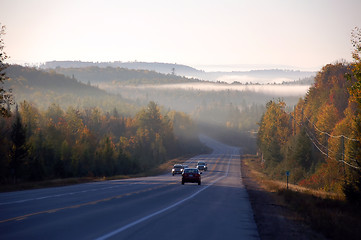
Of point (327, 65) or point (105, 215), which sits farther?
point (327, 65)

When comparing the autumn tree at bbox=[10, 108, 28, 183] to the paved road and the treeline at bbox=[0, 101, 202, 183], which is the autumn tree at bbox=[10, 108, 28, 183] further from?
the paved road

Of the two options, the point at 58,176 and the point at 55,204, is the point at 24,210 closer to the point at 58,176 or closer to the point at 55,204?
the point at 55,204

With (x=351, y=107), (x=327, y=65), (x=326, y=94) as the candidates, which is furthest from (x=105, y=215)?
(x=327, y=65)

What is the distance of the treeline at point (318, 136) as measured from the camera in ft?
209

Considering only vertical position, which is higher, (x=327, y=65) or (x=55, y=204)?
(x=327, y=65)

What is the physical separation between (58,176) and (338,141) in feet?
146

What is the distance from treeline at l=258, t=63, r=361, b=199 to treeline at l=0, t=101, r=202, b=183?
2778 cm

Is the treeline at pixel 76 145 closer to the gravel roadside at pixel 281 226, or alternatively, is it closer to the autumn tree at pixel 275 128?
the autumn tree at pixel 275 128

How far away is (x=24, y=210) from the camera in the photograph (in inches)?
727

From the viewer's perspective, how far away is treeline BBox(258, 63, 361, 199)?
209 ft

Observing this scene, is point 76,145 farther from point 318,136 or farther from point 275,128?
point 318,136

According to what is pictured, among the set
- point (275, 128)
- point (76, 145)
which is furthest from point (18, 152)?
point (275, 128)

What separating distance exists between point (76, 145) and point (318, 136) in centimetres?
5345

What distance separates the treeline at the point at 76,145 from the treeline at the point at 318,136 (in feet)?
91.1
